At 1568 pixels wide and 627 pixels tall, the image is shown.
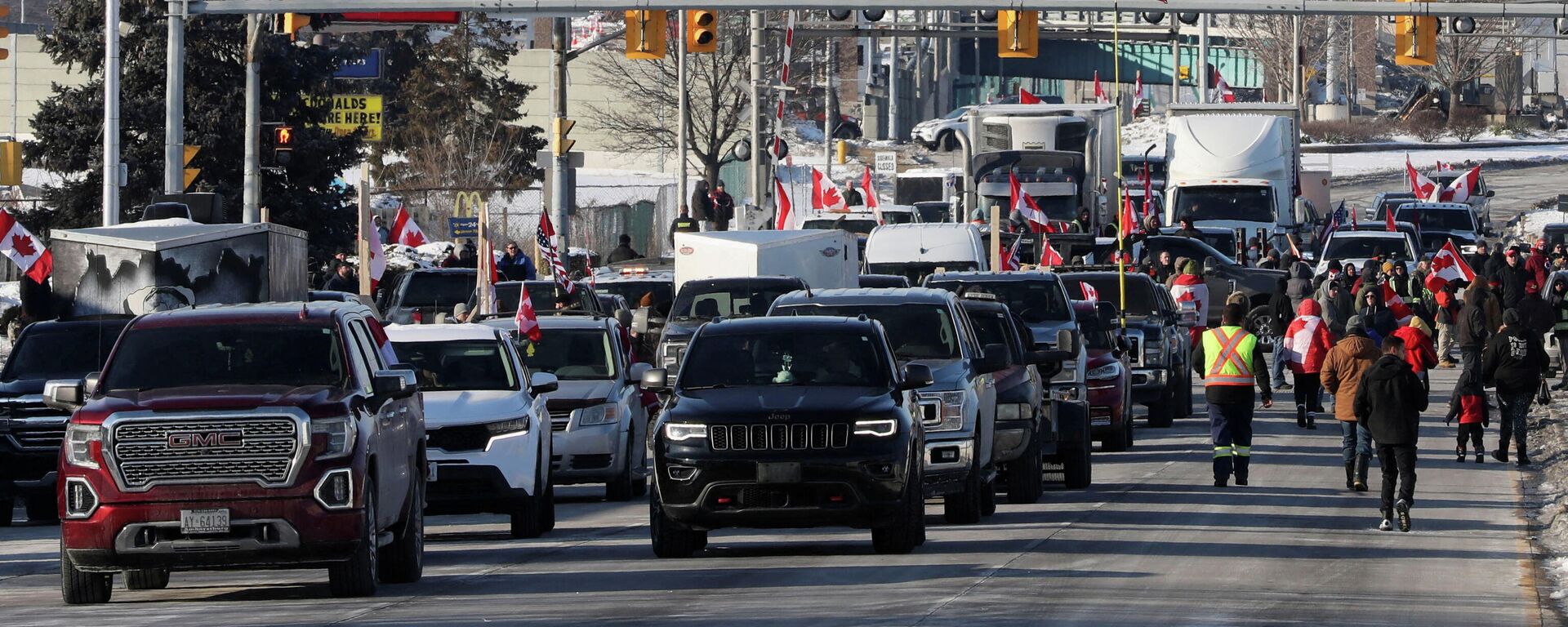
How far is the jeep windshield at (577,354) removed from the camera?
69.6 feet

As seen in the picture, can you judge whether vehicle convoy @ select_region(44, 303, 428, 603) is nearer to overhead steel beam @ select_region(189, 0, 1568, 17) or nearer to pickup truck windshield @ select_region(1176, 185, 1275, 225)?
overhead steel beam @ select_region(189, 0, 1568, 17)

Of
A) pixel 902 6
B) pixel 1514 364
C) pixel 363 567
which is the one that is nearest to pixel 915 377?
pixel 363 567

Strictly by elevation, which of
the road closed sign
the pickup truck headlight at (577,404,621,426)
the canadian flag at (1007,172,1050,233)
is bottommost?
the pickup truck headlight at (577,404,621,426)

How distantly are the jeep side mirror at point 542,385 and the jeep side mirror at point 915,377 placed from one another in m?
3.72

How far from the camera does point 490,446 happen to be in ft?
56.9

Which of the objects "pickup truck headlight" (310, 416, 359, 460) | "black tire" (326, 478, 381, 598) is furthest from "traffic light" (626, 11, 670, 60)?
"pickup truck headlight" (310, 416, 359, 460)

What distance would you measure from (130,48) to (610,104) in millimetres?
52766

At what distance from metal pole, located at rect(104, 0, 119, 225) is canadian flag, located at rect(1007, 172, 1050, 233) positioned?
1529 centimetres

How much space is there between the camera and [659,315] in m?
31.5

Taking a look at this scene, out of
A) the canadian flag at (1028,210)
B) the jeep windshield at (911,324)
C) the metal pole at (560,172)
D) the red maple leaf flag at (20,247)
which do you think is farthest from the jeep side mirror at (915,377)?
the canadian flag at (1028,210)

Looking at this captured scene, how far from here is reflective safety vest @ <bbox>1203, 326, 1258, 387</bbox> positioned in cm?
2094

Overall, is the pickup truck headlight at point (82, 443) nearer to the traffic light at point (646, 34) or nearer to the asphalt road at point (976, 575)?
the asphalt road at point (976, 575)

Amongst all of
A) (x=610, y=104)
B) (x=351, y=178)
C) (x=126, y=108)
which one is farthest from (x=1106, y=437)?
(x=610, y=104)

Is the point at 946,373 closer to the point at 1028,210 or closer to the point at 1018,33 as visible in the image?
the point at 1018,33
